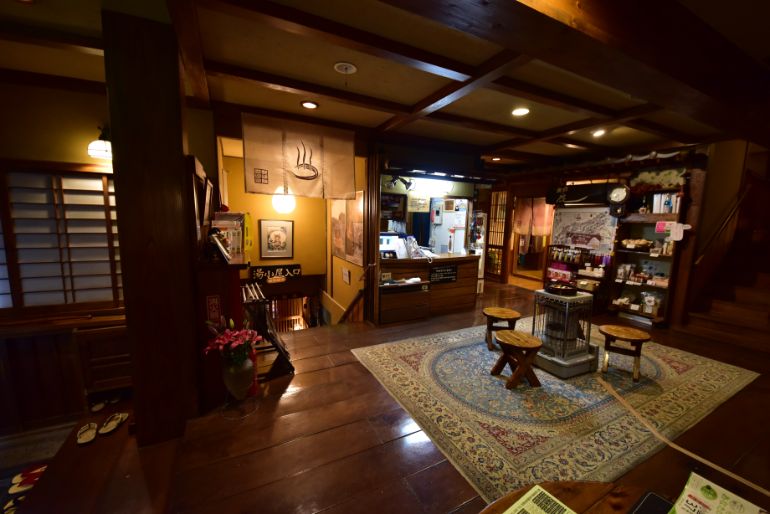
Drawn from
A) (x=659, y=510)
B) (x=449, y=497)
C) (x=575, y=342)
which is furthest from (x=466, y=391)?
(x=659, y=510)

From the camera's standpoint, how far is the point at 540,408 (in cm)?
245

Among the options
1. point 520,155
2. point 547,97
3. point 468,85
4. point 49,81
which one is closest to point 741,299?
point 520,155

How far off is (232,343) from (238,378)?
0.94 feet

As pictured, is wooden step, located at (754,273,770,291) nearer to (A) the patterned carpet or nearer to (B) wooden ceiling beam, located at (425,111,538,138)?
(A) the patterned carpet

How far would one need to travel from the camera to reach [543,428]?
87.4 inches

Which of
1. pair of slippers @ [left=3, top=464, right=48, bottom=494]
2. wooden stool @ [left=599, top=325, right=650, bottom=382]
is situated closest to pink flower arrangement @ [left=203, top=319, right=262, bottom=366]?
pair of slippers @ [left=3, top=464, right=48, bottom=494]

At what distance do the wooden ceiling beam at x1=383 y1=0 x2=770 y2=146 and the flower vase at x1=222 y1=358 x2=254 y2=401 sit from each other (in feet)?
7.95

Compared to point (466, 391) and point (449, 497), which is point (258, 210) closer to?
point (466, 391)

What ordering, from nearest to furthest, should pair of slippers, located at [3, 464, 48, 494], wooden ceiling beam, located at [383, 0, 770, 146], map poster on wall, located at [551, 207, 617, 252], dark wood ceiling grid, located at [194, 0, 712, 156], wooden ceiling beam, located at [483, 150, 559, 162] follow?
wooden ceiling beam, located at [383, 0, 770, 146]
dark wood ceiling grid, located at [194, 0, 712, 156]
pair of slippers, located at [3, 464, 48, 494]
map poster on wall, located at [551, 207, 617, 252]
wooden ceiling beam, located at [483, 150, 559, 162]

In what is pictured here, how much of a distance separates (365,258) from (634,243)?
4.07 metres

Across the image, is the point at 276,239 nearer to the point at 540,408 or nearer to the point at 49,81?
the point at 49,81

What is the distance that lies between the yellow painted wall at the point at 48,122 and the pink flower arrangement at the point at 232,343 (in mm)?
2247

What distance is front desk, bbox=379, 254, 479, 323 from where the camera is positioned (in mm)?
4332

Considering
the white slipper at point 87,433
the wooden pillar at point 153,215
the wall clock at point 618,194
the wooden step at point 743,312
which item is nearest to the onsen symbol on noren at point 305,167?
the wooden pillar at point 153,215
